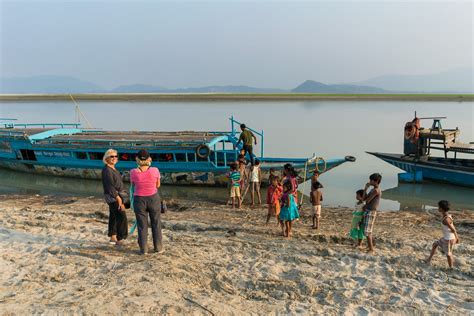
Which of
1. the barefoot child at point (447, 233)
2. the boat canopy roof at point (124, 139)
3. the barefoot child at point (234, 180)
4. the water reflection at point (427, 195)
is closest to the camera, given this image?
Result: the barefoot child at point (447, 233)

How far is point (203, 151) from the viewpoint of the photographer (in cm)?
1474

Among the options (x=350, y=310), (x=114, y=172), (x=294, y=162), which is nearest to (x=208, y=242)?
(x=114, y=172)

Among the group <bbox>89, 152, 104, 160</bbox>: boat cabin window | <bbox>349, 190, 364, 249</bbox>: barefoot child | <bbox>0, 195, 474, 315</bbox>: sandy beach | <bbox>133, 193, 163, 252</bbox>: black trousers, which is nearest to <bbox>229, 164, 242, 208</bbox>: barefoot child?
<bbox>0, 195, 474, 315</bbox>: sandy beach

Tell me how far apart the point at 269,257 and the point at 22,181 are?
15.5 meters

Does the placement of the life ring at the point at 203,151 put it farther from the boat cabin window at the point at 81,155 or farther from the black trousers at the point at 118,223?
the black trousers at the point at 118,223

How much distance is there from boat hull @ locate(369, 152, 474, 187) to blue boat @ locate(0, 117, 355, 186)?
4119 millimetres

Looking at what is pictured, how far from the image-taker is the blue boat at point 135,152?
48.8ft

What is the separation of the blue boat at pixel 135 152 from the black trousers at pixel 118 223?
315 inches

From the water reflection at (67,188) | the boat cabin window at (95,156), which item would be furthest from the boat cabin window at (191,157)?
the boat cabin window at (95,156)

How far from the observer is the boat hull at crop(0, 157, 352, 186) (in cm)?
1430

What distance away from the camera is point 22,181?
17578mm

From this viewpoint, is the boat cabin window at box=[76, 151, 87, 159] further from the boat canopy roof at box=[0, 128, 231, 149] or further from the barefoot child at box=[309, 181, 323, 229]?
the barefoot child at box=[309, 181, 323, 229]

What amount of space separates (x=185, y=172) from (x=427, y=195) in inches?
386

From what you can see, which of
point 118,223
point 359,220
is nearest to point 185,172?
point 118,223
